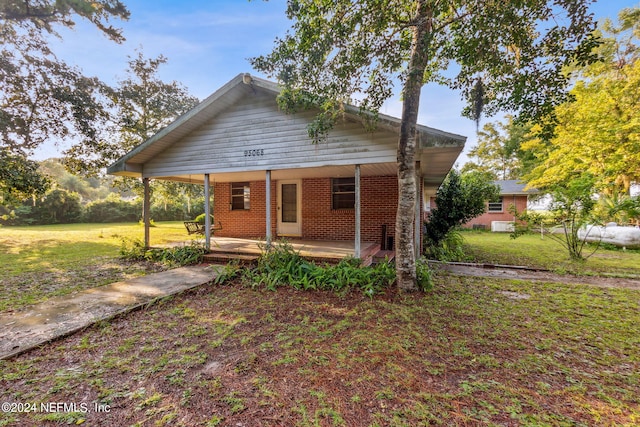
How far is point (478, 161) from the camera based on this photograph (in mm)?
30844

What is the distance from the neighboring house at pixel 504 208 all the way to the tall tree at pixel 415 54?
712 inches

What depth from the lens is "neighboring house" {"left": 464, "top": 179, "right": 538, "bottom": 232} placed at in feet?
66.0

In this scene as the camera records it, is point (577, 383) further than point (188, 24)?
No

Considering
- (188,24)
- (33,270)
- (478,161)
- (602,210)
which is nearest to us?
(33,270)

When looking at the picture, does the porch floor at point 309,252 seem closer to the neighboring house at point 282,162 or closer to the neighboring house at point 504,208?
the neighboring house at point 282,162

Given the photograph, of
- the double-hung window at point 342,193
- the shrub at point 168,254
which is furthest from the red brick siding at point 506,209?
the shrub at point 168,254

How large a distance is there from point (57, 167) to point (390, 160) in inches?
2000

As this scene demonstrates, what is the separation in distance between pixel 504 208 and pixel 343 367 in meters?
23.0

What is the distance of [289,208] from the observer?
10.1 meters

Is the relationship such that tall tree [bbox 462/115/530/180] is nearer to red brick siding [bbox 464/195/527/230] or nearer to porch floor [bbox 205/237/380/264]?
red brick siding [bbox 464/195/527/230]

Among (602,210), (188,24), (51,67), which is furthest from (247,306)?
(51,67)

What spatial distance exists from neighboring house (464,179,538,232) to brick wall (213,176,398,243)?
14837 mm

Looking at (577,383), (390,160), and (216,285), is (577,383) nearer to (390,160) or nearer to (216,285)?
(390,160)

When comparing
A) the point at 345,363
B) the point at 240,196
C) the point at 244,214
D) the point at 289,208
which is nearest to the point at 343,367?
the point at 345,363
